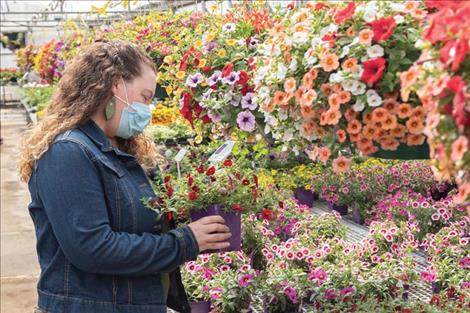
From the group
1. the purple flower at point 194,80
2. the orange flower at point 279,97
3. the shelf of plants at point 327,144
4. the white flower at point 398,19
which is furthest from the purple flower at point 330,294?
the white flower at point 398,19

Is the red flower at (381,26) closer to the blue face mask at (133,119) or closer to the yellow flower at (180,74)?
the blue face mask at (133,119)

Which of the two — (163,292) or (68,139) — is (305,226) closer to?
(163,292)

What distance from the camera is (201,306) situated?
2.41m

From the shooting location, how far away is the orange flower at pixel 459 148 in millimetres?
827

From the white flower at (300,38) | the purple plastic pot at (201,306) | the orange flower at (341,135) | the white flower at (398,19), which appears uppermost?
the white flower at (398,19)

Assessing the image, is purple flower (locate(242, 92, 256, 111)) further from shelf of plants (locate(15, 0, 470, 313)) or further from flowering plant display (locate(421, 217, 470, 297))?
flowering plant display (locate(421, 217, 470, 297))

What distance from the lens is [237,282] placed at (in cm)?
229

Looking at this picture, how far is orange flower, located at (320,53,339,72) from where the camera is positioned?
122 centimetres

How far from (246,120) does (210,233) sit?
397mm

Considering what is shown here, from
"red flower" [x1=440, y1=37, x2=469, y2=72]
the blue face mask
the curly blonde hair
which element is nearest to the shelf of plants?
"red flower" [x1=440, y1=37, x2=469, y2=72]

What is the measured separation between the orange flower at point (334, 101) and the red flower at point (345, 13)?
139mm

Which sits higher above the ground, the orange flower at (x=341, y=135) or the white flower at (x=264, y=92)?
the white flower at (x=264, y=92)

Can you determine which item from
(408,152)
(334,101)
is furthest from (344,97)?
(408,152)

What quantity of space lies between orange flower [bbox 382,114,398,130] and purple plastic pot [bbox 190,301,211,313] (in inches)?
55.2
